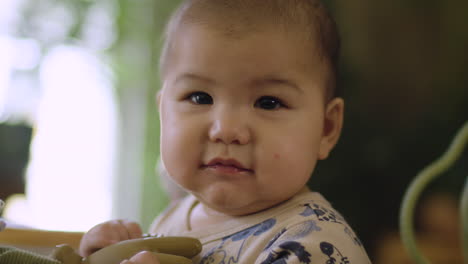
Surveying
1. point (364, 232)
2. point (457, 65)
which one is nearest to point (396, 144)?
point (364, 232)

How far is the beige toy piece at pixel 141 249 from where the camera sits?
64 cm

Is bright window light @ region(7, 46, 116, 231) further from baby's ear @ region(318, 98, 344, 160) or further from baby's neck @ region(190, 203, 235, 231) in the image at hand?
baby's ear @ region(318, 98, 344, 160)

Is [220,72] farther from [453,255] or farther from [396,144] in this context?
[453,255]

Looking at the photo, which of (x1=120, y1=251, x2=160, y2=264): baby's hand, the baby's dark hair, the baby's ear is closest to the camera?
(x1=120, y1=251, x2=160, y2=264): baby's hand

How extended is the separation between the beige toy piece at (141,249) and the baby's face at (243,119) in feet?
0.27

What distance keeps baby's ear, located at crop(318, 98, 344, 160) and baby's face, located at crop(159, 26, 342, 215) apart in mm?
69

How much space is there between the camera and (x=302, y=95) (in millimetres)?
740

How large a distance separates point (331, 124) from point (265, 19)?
23cm

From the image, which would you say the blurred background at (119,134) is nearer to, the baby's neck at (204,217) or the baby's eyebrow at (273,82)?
the baby's neck at (204,217)

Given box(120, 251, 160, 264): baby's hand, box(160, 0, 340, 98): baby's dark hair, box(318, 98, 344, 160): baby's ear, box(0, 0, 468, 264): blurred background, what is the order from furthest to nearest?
box(0, 0, 468, 264): blurred background → box(318, 98, 344, 160): baby's ear → box(160, 0, 340, 98): baby's dark hair → box(120, 251, 160, 264): baby's hand

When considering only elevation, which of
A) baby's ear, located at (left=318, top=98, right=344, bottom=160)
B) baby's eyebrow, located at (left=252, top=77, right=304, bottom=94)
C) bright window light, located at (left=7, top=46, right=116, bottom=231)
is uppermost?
baby's eyebrow, located at (left=252, top=77, right=304, bottom=94)

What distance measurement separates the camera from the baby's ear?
833mm

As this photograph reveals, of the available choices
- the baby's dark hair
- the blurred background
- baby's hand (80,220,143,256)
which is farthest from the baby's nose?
the blurred background

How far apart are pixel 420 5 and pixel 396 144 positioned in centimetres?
131
